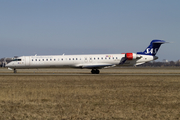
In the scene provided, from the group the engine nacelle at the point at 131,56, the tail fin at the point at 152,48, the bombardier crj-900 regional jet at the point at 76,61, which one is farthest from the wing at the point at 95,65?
the tail fin at the point at 152,48

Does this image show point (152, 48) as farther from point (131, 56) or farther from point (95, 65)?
point (95, 65)

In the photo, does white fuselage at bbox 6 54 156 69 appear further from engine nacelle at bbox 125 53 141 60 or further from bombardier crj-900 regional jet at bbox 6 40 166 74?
engine nacelle at bbox 125 53 141 60

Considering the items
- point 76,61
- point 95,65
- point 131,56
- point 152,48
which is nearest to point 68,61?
point 76,61

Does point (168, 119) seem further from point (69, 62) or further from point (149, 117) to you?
point (69, 62)

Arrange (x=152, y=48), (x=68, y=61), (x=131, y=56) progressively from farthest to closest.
Answer: (x=152, y=48)
(x=68, y=61)
(x=131, y=56)

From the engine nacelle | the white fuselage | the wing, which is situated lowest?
the wing

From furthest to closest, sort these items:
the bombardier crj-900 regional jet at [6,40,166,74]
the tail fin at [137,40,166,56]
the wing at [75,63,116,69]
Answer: the tail fin at [137,40,166,56], the bombardier crj-900 regional jet at [6,40,166,74], the wing at [75,63,116,69]

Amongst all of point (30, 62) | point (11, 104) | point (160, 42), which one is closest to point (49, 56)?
point (30, 62)

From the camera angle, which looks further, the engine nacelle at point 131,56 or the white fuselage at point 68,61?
the white fuselage at point 68,61

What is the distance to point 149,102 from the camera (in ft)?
38.9

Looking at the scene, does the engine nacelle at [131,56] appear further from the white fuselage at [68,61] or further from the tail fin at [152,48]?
the tail fin at [152,48]

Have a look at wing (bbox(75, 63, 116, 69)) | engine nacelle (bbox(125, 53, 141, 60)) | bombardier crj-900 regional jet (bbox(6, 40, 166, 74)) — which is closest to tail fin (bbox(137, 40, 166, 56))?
bombardier crj-900 regional jet (bbox(6, 40, 166, 74))

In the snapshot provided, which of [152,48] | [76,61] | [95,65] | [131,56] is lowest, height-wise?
[95,65]

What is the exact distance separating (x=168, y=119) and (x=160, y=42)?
34559mm
